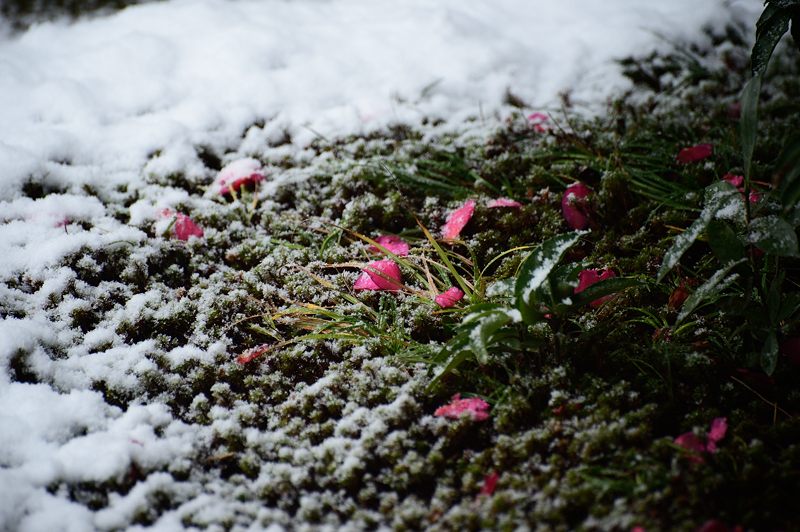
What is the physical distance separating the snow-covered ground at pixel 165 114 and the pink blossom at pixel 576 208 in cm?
67

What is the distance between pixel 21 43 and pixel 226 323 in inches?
101

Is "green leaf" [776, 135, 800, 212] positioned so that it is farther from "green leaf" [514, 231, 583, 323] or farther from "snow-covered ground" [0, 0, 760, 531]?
"snow-covered ground" [0, 0, 760, 531]

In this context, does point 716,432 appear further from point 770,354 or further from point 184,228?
point 184,228

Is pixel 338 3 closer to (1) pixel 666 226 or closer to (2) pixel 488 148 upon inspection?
(2) pixel 488 148

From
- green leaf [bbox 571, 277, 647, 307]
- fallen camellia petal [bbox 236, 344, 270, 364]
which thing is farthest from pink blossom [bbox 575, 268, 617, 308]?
fallen camellia petal [bbox 236, 344, 270, 364]

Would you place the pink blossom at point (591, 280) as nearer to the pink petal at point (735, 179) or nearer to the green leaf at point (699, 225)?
the green leaf at point (699, 225)

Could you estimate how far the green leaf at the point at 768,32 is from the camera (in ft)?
4.50

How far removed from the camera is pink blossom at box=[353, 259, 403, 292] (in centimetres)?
176

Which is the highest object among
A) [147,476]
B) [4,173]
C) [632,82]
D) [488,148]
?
[632,82]

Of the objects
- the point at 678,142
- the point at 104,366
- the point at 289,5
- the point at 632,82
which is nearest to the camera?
the point at 104,366

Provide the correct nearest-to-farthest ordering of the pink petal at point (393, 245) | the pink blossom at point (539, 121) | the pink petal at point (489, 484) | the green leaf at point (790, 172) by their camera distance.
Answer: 1. the green leaf at point (790, 172)
2. the pink petal at point (489, 484)
3. the pink petal at point (393, 245)
4. the pink blossom at point (539, 121)

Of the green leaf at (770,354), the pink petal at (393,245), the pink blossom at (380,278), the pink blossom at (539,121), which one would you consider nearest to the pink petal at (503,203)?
the pink petal at (393,245)

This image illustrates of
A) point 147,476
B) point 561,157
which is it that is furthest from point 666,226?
point 147,476

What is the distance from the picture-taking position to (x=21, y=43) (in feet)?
10.3
